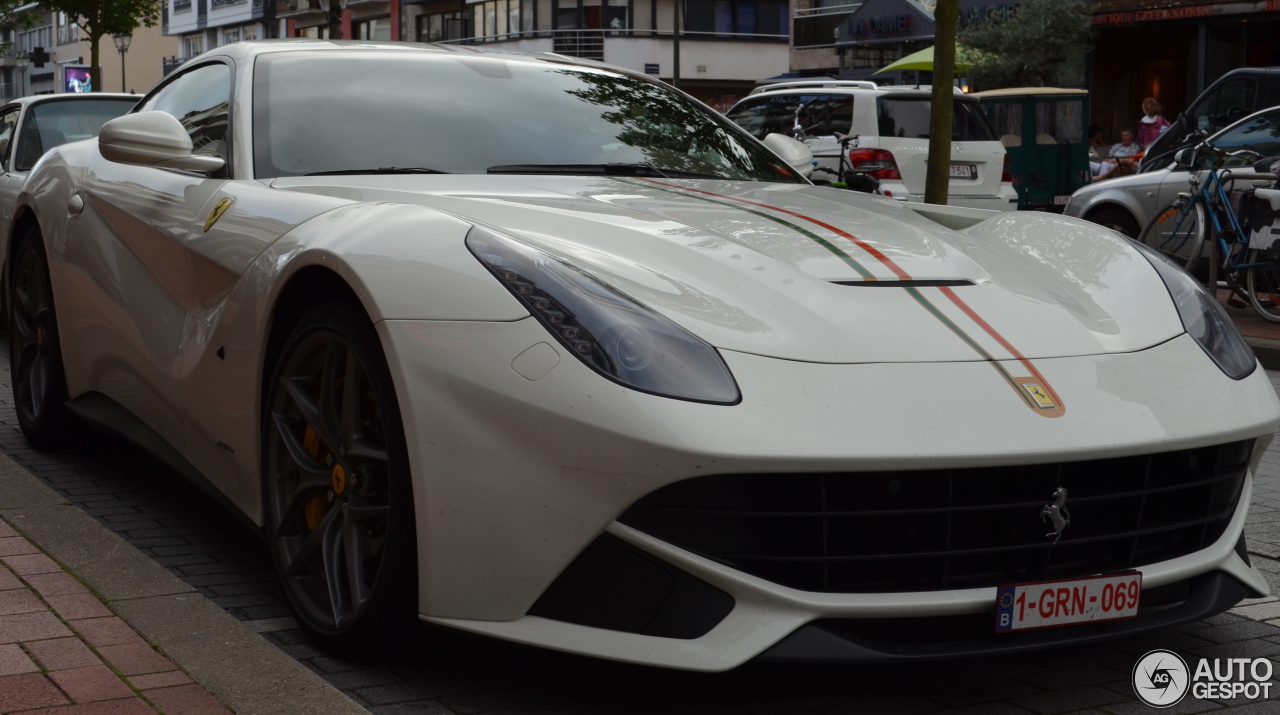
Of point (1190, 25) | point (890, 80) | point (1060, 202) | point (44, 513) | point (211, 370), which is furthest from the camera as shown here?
point (890, 80)

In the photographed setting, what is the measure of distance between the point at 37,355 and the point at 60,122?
4.71m

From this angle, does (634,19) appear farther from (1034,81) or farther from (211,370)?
(211,370)

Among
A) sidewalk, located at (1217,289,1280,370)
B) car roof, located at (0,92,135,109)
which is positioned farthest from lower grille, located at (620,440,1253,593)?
car roof, located at (0,92,135,109)

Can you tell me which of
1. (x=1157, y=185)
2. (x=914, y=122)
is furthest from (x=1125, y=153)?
(x=1157, y=185)

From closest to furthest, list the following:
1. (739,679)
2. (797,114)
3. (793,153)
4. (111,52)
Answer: (739,679) → (793,153) → (797,114) → (111,52)

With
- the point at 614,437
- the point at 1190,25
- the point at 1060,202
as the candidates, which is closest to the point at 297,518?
the point at 614,437

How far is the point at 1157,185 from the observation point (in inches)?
436

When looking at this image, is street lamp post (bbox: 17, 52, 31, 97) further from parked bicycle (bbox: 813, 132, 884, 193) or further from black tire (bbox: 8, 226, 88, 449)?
black tire (bbox: 8, 226, 88, 449)

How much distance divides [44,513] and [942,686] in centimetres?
249

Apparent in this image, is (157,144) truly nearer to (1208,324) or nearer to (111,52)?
(1208,324)

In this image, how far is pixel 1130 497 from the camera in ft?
8.71

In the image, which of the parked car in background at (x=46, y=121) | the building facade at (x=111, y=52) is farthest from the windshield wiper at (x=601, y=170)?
the building facade at (x=111, y=52)

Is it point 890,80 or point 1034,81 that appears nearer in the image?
point 1034,81

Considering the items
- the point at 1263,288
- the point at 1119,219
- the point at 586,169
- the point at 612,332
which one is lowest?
the point at 1263,288
